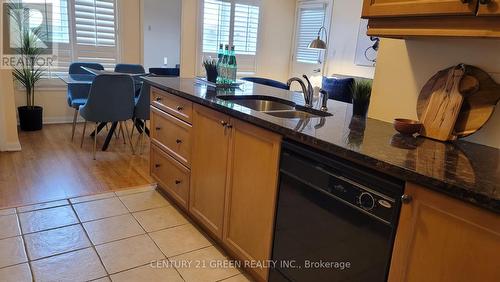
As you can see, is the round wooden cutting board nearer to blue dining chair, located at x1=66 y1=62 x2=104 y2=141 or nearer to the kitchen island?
the kitchen island

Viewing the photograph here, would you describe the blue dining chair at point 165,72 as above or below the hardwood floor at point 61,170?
above

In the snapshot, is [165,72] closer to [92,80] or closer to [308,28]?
[92,80]

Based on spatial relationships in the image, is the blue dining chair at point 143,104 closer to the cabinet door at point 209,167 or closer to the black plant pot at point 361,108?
the cabinet door at point 209,167

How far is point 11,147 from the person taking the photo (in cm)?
377

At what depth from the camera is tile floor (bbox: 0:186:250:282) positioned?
1916mm

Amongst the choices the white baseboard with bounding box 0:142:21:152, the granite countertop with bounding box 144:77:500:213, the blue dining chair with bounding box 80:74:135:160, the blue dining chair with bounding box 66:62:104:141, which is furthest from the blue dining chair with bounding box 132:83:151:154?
the granite countertop with bounding box 144:77:500:213

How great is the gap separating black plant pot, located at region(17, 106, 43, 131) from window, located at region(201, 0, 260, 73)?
2567 mm

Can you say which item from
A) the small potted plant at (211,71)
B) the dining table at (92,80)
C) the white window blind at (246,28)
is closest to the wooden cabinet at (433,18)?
the small potted plant at (211,71)

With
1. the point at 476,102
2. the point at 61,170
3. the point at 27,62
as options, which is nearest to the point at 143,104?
the point at 61,170

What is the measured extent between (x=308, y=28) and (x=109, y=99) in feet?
13.5

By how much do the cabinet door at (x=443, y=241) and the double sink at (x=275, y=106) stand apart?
99cm

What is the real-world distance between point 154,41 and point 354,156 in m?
7.44

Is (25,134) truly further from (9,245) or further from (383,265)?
(383,265)

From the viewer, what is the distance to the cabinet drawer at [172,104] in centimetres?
233
